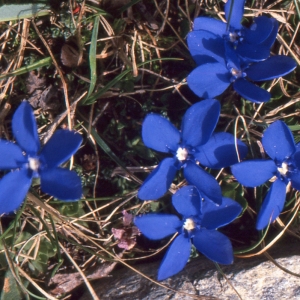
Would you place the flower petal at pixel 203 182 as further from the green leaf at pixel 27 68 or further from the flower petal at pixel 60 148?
the green leaf at pixel 27 68

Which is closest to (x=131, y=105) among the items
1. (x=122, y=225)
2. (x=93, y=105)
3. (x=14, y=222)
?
(x=93, y=105)

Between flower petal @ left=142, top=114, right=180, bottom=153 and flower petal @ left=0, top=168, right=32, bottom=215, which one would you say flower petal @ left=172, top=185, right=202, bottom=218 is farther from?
flower petal @ left=0, top=168, right=32, bottom=215

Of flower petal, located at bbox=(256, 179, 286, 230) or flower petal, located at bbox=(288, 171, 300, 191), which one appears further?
flower petal, located at bbox=(288, 171, 300, 191)

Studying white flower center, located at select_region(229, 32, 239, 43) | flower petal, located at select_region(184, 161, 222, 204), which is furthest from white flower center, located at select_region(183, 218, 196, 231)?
white flower center, located at select_region(229, 32, 239, 43)

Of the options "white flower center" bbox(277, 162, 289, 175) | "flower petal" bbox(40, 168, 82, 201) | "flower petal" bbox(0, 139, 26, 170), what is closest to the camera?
"flower petal" bbox(40, 168, 82, 201)

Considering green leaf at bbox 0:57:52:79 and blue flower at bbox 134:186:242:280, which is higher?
green leaf at bbox 0:57:52:79

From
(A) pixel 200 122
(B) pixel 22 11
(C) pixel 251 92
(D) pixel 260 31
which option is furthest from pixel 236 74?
(B) pixel 22 11

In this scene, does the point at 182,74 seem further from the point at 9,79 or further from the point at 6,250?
the point at 6,250
